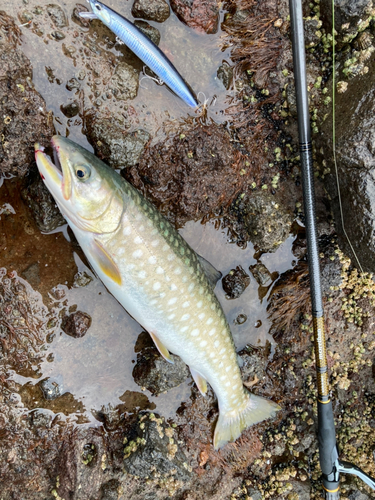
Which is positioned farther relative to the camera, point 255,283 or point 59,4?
point 255,283

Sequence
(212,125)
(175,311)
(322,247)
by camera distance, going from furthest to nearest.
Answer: (322,247) < (212,125) < (175,311)

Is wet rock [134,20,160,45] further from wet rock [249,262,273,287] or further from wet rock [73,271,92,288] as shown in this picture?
wet rock [249,262,273,287]

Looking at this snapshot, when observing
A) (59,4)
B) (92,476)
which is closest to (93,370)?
(92,476)

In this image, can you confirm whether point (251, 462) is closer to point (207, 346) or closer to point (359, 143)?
point (207, 346)

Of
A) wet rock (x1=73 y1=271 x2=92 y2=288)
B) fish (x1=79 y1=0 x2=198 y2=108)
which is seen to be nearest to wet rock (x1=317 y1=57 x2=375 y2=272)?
fish (x1=79 y1=0 x2=198 y2=108)

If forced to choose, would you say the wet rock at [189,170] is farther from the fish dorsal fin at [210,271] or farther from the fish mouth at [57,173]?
the fish mouth at [57,173]

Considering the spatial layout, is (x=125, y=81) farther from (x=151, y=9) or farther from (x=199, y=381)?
(x=199, y=381)

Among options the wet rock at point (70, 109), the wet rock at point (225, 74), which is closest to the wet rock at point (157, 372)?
the wet rock at point (70, 109)
